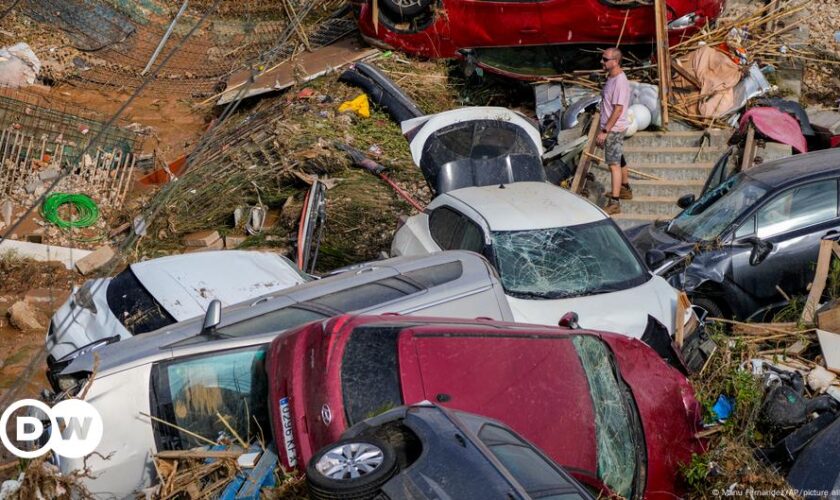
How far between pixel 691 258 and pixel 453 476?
5.37 metres

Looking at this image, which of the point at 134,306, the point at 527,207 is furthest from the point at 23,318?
the point at 527,207

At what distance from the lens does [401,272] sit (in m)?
6.86

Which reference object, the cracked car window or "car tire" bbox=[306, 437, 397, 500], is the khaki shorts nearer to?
the cracked car window

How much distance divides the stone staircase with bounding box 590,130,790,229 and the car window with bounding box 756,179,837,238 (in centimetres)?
199

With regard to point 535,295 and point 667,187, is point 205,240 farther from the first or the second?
point 667,187

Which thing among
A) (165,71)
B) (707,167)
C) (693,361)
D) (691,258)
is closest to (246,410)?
(693,361)

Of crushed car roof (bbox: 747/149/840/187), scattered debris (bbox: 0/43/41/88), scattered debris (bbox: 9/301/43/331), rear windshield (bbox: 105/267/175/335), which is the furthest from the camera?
scattered debris (bbox: 0/43/41/88)

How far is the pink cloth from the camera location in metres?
10.8

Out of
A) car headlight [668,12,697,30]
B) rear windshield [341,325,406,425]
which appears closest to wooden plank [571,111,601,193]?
car headlight [668,12,697,30]

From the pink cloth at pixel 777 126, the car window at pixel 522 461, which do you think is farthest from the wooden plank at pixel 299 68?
the car window at pixel 522 461

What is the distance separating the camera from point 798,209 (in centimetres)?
861

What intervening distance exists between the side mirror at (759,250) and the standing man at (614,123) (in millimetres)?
2375

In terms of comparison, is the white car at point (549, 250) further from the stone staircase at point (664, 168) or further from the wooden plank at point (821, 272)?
the stone staircase at point (664, 168)

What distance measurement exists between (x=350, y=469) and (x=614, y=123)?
7.39 meters
